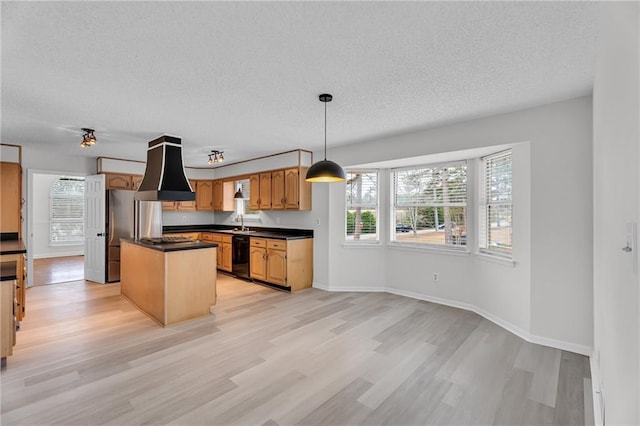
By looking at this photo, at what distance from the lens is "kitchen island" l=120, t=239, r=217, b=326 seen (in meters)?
3.67

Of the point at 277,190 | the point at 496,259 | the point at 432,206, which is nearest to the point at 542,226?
the point at 496,259

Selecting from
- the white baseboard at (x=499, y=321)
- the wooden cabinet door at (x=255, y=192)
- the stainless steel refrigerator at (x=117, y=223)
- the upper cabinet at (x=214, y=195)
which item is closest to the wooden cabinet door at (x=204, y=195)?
the upper cabinet at (x=214, y=195)

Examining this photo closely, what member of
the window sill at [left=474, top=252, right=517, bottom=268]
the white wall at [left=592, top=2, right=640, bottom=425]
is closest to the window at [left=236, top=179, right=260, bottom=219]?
the window sill at [left=474, top=252, right=517, bottom=268]

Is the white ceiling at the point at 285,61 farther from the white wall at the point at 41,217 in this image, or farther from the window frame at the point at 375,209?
the white wall at the point at 41,217

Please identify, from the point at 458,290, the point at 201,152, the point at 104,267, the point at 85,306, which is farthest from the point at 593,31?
the point at 104,267

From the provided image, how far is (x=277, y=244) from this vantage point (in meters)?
5.37

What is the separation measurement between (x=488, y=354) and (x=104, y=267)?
6392 millimetres

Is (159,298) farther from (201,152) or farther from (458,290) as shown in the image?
(458,290)

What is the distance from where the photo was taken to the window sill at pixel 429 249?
4324 millimetres

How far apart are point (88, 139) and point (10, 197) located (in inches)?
85.9

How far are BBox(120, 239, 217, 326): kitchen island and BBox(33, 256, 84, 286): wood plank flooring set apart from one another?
306 centimetres

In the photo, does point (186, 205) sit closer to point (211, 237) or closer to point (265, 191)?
point (211, 237)

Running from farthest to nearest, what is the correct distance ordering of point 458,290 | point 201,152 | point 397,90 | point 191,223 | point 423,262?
point 191,223
point 201,152
point 423,262
point 458,290
point 397,90

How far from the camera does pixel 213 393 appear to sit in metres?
2.31
